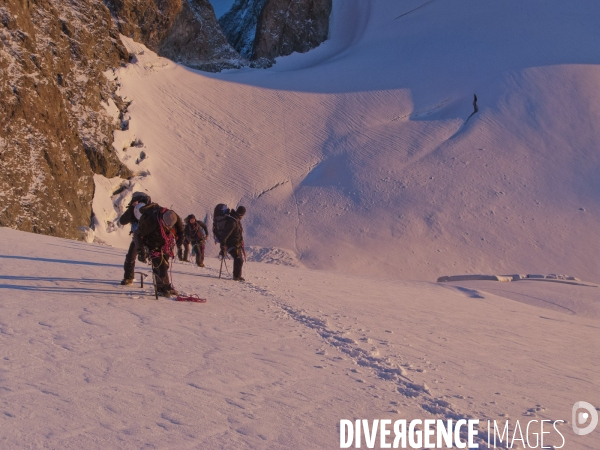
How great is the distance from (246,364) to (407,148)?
1927cm

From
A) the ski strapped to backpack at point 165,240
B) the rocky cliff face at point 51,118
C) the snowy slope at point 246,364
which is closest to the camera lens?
the snowy slope at point 246,364

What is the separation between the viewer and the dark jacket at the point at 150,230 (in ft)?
24.1

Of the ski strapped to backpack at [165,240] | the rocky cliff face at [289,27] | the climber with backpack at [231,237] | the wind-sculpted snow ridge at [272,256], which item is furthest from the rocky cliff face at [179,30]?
the ski strapped to backpack at [165,240]

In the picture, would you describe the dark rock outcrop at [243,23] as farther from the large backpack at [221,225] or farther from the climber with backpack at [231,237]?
the climber with backpack at [231,237]

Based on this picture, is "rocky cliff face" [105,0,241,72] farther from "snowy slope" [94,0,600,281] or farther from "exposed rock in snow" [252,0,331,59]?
"exposed rock in snow" [252,0,331,59]

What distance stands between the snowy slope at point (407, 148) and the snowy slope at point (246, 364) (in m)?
9.74

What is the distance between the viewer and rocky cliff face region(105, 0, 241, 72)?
91.4 ft

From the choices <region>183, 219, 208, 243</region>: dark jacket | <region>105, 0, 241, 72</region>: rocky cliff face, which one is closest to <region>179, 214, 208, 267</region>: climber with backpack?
<region>183, 219, 208, 243</region>: dark jacket

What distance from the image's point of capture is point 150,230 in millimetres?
7359

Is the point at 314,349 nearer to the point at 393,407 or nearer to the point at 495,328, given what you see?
the point at 393,407

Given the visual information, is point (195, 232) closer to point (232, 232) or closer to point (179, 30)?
point (232, 232)

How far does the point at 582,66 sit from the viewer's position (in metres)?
25.9

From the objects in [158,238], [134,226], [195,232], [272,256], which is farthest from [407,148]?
[158,238]

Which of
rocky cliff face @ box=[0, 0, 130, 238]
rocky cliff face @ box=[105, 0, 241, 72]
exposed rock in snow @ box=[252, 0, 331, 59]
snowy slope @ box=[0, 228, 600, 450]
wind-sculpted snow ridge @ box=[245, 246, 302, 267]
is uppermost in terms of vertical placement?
exposed rock in snow @ box=[252, 0, 331, 59]
